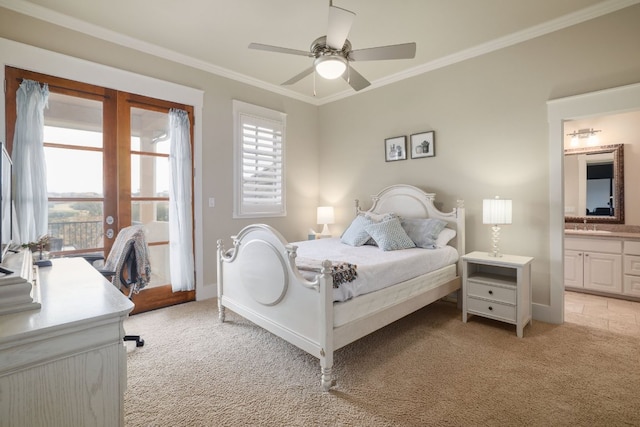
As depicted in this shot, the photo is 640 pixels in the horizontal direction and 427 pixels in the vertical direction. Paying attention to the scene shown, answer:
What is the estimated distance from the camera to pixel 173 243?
3523mm

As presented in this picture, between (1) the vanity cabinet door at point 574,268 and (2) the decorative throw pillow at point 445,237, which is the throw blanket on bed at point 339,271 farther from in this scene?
(1) the vanity cabinet door at point 574,268

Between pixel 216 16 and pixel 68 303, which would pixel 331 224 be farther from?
pixel 68 303

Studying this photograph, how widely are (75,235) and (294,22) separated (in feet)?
9.60

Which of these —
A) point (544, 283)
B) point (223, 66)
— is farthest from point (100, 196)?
point (544, 283)

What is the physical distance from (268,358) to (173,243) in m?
1.91

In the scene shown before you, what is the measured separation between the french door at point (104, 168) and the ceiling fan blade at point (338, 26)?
2.29 meters

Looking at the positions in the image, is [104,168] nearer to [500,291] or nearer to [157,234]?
[157,234]

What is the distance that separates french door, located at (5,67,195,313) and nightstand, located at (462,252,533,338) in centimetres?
317

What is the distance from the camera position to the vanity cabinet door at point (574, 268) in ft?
12.9

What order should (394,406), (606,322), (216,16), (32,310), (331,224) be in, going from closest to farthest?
(32,310)
(394,406)
(216,16)
(606,322)
(331,224)

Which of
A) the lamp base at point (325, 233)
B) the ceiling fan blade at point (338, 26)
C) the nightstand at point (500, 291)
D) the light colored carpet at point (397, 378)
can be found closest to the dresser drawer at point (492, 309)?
the nightstand at point (500, 291)

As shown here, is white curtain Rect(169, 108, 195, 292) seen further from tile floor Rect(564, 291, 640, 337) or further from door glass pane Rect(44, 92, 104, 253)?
tile floor Rect(564, 291, 640, 337)

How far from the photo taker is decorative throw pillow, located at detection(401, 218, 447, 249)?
3268 mm


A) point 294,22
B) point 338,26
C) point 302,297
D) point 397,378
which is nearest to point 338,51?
point 338,26
